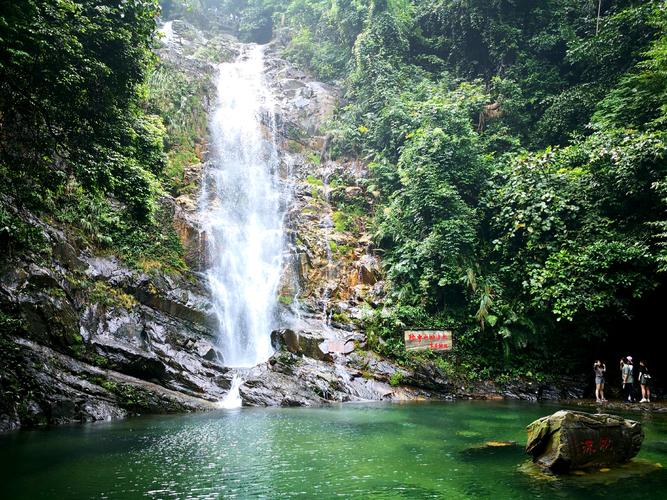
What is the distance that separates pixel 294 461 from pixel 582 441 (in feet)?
14.3

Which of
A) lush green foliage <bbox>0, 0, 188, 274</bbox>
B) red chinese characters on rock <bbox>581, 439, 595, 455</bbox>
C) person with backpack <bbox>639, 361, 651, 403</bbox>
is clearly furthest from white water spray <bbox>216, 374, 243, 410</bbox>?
person with backpack <bbox>639, 361, 651, 403</bbox>

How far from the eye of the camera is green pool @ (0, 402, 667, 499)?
5.70 metres

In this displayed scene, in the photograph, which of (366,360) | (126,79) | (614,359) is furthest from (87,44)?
(614,359)

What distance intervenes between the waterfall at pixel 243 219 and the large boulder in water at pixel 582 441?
40.1 ft

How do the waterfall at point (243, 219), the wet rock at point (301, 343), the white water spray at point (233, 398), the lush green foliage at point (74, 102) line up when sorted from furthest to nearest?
the waterfall at point (243, 219), the wet rock at point (301, 343), the white water spray at point (233, 398), the lush green foliage at point (74, 102)

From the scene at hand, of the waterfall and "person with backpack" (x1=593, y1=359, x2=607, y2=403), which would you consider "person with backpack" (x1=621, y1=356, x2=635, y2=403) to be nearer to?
"person with backpack" (x1=593, y1=359, x2=607, y2=403)

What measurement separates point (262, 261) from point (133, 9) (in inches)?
510

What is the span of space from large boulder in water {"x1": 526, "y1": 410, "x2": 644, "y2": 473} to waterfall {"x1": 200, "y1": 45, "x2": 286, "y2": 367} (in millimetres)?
12220

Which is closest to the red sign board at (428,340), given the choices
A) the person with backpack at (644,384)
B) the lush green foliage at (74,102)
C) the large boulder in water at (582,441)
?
the person with backpack at (644,384)

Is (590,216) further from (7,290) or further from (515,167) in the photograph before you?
(7,290)

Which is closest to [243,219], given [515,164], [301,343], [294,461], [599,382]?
[301,343]

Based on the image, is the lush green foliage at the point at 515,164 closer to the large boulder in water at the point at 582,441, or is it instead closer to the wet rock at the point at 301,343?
the wet rock at the point at 301,343

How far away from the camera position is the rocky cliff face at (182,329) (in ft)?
36.7

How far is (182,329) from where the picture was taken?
53.6 ft
